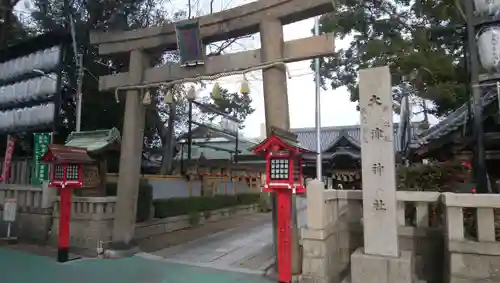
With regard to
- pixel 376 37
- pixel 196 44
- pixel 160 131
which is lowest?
pixel 160 131

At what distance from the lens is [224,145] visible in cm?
3272

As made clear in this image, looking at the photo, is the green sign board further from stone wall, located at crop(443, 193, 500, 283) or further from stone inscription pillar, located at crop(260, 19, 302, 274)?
stone wall, located at crop(443, 193, 500, 283)

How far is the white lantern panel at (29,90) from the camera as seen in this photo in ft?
42.3

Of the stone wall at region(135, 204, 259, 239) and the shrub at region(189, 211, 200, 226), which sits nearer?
the stone wall at region(135, 204, 259, 239)

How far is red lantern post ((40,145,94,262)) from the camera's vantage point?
9.43 m

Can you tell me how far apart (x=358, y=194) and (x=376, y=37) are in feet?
35.3

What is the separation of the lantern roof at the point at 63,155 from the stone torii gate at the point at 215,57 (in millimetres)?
1126

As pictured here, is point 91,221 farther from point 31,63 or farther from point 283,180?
point 31,63

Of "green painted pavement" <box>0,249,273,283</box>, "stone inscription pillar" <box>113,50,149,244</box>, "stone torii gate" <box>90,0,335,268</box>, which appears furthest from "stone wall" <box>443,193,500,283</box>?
"stone inscription pillar" <box>113,50,149,244</box>

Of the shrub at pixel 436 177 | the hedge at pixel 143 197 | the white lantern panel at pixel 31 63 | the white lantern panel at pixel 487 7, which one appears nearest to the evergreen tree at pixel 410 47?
the white lantern panel at pixel 487 7

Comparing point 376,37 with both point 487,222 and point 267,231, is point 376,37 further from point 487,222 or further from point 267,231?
point 487,222

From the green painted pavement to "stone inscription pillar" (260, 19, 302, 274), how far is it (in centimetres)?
192

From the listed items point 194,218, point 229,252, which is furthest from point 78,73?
point 229,252

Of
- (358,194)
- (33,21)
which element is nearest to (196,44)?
(358,194)
